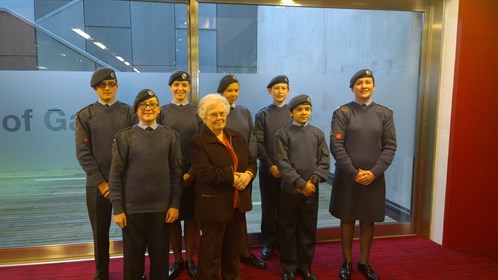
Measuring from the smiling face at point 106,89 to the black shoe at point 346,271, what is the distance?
6.76ft

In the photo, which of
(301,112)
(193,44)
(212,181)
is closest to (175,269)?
(212,181)

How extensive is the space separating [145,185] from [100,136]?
1.61ft

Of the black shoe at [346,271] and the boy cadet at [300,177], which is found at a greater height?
the boy cadet at [300,177]

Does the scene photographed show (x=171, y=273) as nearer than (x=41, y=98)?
Yes

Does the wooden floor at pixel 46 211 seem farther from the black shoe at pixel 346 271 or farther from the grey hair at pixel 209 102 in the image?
the grey hair at pixel 209 102

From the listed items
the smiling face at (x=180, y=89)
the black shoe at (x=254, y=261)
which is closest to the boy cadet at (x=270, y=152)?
the black shoe at (x=254, y=261)

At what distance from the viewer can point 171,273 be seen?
105 inches

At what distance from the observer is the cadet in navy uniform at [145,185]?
7.02ft

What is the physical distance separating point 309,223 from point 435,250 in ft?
4.88

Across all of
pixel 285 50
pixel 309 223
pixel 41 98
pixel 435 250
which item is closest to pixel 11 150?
pixel 41 98

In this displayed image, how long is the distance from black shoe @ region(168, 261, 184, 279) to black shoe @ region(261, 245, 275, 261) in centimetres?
68

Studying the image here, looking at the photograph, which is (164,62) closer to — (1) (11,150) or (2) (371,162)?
(1) (11,150)

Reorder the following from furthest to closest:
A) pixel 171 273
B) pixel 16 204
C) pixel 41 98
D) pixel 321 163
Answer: pixel 16 204
pixel 41 98
pixel 171 273
pixel 321 163

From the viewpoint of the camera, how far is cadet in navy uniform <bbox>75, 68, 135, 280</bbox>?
2334 mm
